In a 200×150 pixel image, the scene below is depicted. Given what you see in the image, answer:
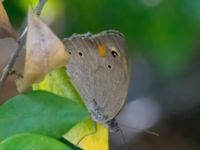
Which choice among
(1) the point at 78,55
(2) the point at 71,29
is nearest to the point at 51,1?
(2) the point at 71,29

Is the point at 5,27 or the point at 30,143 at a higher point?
the point at 5,27

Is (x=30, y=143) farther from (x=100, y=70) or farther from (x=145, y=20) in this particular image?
(x=145, y=20)

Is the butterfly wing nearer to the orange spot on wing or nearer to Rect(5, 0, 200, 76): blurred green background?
the orange spot on wing

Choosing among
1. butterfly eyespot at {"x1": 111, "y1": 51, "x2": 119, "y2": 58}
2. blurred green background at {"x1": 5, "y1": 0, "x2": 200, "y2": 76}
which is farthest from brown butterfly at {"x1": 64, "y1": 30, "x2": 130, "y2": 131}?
blurred green background at {"x1": 5, "y1": 0, "x2": 200, "y2": 76}

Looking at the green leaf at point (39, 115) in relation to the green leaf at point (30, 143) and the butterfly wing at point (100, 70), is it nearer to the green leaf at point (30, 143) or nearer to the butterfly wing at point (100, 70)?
the green leaf at point (30, 143)

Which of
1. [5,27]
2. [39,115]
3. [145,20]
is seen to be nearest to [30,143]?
[39,115]

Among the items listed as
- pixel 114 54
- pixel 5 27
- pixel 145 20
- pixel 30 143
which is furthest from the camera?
pixel 145 20

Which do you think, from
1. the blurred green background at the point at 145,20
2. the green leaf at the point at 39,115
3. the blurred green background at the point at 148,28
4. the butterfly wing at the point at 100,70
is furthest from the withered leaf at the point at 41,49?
the blurred green background at the point at 145,20

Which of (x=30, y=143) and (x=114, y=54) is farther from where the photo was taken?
(x=114, y=54)
